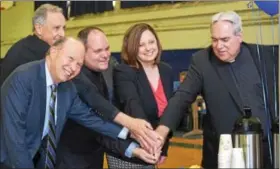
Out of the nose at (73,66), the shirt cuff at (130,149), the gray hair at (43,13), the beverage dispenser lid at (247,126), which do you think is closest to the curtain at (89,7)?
the gray hair at (43,13)

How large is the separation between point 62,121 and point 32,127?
4.9 inches

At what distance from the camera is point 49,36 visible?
2416 millimetres

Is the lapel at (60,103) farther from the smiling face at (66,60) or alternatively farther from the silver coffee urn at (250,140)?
the silver coffee urn at (250,140)

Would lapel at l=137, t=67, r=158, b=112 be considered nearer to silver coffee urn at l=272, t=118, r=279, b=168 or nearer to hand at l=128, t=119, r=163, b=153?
hand at l=128, t=119, r=163, b=153

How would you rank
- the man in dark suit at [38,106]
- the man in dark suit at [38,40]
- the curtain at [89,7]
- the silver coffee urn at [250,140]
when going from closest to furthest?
the silver coffee urn at [250,140]
the man in dark suit at [38,106]
the man in dark suit at [38,40]
the curtain at [89,7]

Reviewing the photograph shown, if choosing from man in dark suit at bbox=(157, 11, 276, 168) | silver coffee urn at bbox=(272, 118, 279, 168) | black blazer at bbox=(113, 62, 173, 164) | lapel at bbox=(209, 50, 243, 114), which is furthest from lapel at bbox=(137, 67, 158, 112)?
silver coffee urn at bbox=(272, 118, 279, 168)

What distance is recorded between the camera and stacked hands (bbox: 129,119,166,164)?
1796 mm

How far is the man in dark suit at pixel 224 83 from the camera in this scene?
178 centimetres

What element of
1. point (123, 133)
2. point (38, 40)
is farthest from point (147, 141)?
point (38, 40)

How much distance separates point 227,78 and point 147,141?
40 centimetres

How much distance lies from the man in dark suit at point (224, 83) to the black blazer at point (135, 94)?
134mm

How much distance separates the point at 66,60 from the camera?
169 centimetres

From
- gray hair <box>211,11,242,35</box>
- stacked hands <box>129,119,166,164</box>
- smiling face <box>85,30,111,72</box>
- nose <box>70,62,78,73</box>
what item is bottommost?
stacked hands <box>129,119,166,164</box>

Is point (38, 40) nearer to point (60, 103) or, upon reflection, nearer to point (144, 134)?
point (60, 103)
